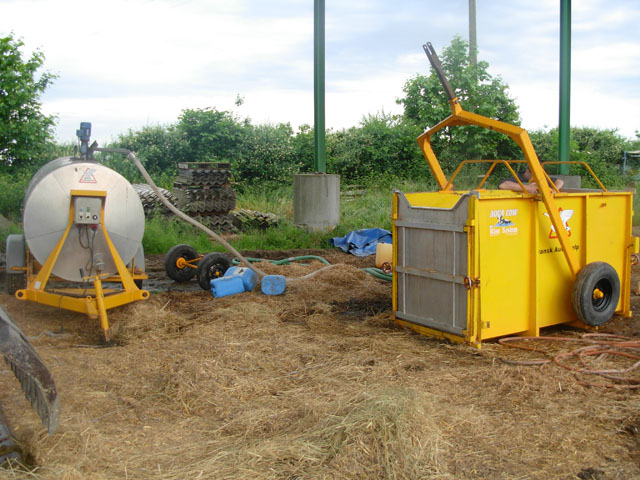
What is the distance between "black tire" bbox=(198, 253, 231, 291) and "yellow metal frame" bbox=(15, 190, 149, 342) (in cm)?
177

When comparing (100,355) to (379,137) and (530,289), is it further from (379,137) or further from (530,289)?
(379,137)

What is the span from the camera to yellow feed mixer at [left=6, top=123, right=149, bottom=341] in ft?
24.5

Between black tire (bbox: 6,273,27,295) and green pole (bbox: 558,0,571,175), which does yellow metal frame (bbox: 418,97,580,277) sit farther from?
green pole (bbox: 558,0,571,175)

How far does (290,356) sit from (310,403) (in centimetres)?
136

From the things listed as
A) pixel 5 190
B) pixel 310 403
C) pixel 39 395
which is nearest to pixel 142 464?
pixel 39 395

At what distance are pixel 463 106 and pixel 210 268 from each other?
17955 millimetres

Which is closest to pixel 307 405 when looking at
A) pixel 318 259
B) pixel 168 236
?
pixel 318 259

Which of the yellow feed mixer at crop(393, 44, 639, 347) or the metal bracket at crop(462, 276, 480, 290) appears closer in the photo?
the metal bracket at crop(462, 276, 480, 290)

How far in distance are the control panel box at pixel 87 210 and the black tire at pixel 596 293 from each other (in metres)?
5.53

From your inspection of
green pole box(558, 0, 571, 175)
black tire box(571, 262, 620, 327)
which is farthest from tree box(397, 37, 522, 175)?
black tire box(571, 262, 620, 327)

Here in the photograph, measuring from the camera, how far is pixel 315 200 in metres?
14.6

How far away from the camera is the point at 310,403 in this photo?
188 inches

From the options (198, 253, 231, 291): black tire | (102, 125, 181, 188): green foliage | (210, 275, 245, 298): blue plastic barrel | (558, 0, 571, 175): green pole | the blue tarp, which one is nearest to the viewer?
(210, 275, 245, 298): blue plastic barrel

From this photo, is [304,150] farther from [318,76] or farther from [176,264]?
[176,264]
